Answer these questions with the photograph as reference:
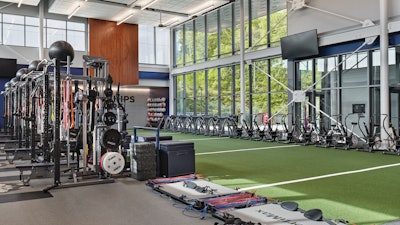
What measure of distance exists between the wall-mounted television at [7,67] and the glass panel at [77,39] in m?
3.21

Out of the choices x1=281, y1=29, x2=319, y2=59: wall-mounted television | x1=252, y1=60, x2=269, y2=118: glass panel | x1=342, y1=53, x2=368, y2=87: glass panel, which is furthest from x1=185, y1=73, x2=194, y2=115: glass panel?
x1=342, y1=53, x2=368, y2=87: glass panel

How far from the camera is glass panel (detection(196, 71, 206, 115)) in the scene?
17.9 m

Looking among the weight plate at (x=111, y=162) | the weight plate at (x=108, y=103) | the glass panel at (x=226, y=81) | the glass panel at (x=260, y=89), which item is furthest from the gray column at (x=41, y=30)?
the weight plate at (x=111, y=162)

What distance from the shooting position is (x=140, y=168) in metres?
5.70

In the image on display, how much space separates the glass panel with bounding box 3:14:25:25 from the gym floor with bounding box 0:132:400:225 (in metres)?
13.2

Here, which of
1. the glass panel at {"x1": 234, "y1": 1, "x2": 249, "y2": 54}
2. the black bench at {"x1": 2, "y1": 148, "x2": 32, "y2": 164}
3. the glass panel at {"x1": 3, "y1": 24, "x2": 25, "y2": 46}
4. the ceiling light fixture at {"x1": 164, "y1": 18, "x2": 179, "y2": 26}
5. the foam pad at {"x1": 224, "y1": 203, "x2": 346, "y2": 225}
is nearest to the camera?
the foam pad at {"x1": 224, "y1": 203, "x2": 346, "y2": 225}

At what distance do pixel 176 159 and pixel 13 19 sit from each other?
1633 cm

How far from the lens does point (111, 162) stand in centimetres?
557

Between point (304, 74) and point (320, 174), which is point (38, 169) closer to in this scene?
point (320, 174)

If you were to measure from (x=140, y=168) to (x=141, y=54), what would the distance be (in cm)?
1763

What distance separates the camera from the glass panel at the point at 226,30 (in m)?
16.2

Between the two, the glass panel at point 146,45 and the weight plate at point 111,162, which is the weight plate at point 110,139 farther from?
the glass panel at point 146,45

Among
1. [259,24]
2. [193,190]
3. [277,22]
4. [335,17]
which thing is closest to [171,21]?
[259,24]

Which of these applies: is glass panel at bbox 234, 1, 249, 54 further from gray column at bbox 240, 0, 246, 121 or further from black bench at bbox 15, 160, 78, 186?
black bench at bbox 15, 160, 78, 186
